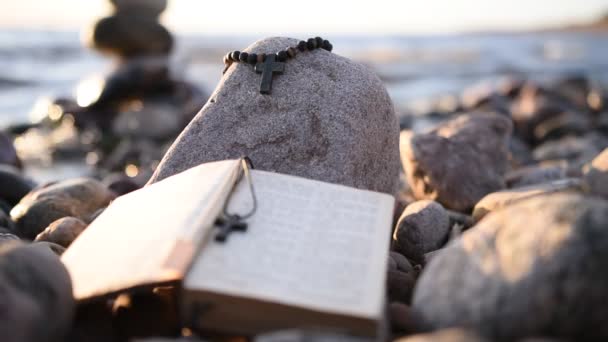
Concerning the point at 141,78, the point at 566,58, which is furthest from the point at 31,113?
the point at 566,58

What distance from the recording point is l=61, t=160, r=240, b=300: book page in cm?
230

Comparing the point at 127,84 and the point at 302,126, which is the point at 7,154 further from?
the point at 127,84

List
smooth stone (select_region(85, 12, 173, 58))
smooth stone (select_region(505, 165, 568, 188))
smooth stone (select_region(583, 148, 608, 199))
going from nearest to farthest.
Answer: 1. smooth stone (select_region(583, 148, 608, 199))
2. smooth stone (select_region(505, 165, 568, 188))
3. smooth stone (select_region(85, 12, 173, 58))

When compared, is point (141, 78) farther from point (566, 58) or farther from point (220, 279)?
point (566, 58)

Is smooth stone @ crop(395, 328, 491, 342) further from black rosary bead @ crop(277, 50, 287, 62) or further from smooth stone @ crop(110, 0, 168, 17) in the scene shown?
smooth stone @ crop(110, 0, 168, 17)

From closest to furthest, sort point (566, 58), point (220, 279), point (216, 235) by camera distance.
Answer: point (220, 279) < point (216, 235) < point (566, 58)

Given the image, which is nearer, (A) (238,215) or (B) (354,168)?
(A) (238,215)

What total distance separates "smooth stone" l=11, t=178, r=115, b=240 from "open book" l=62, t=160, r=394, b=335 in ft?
4.71

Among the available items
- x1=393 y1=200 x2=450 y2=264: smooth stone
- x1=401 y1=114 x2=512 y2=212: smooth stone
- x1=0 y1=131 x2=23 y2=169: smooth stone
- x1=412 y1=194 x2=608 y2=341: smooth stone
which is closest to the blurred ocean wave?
x1=0 y1=131 x2=23 y2=169: smooth stone

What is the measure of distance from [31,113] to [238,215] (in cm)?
1239

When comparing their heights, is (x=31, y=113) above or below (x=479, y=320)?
below

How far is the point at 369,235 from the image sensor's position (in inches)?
99.3

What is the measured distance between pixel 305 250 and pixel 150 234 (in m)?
0.64

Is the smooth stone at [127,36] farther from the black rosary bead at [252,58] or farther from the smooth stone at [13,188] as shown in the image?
the black rosary bead at [252,58]
